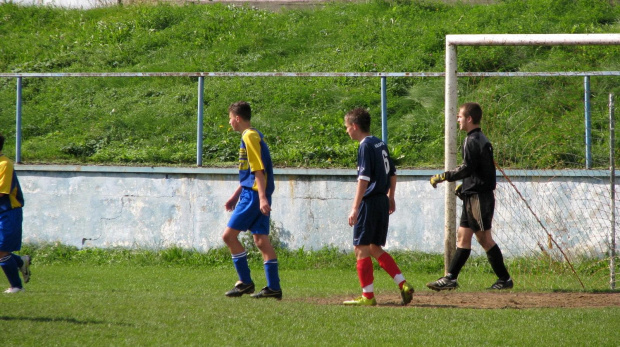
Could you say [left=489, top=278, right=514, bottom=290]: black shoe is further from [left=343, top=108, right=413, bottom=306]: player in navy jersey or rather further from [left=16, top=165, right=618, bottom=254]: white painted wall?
[left=16, top=165, right=618, bottom=254]: white painted wall

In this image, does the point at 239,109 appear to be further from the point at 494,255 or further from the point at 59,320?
the point at 494,255

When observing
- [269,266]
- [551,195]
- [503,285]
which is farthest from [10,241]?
[551,195]

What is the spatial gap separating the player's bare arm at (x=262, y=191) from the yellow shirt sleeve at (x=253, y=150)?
56mm

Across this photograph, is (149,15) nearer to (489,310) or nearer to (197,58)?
(197,58)

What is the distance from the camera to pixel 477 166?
7230 millimetres

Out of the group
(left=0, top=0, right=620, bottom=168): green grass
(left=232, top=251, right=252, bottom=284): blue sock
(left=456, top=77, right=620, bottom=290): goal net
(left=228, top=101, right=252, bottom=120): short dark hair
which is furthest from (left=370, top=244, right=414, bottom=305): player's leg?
(left=0, top=0, right=620, bottom=168): green grass

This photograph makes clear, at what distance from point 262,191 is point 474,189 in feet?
7.42

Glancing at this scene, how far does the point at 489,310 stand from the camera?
20.4 feet

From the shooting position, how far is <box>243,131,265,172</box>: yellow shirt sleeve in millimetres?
6547

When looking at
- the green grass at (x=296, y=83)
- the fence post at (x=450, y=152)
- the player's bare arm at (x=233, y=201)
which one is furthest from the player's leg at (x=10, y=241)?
the fence post at (x=450, y=152)

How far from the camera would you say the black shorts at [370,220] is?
6465 millimetres

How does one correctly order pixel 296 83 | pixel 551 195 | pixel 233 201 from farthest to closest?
pixel 296 83, pixel 551 195, pixel 233 201

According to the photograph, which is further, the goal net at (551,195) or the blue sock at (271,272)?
the goal net at (551,195)

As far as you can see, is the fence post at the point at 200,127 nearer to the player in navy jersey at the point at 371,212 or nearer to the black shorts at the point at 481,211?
the player in navy jersey at the point at 371,212
